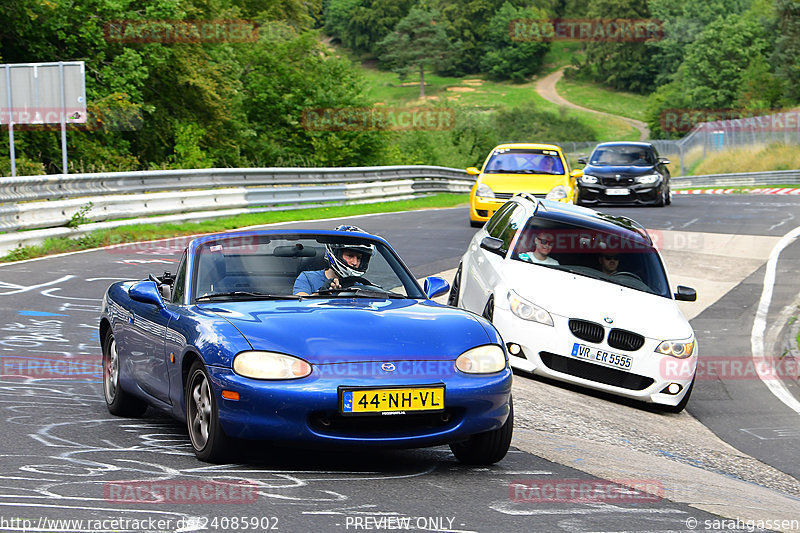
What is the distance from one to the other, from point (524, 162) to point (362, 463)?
1775 cm

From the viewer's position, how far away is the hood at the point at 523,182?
72.7ft

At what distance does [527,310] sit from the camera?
1008 cm

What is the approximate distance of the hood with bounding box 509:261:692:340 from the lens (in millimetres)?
9914

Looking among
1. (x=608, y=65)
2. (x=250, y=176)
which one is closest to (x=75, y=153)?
(x=250, y=176)

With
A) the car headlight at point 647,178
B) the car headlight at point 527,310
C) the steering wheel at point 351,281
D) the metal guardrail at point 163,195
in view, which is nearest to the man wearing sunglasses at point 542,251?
the car headlight at point 527,310

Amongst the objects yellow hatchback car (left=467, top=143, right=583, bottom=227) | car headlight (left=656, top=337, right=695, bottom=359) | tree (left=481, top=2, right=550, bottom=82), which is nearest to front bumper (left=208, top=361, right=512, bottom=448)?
car headlight (left=656, top=337, right=695, bottom=359)

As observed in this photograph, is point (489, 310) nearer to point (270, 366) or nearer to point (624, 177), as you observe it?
point (270, 366)

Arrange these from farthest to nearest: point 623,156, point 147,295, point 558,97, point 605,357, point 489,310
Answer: point 558,97
point 623,156
point 489,310
point 605,357
point 147,295

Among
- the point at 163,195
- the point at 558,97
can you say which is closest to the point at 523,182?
the point at 163,195

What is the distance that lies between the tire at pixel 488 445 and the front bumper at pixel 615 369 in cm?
377

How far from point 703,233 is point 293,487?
59.7ft

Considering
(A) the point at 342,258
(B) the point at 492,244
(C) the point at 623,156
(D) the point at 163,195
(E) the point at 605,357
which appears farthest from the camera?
(C) the point at 623,156

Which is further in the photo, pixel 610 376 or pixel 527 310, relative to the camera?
pixel 527 310

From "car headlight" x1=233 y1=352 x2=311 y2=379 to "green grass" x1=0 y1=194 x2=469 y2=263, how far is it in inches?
448
